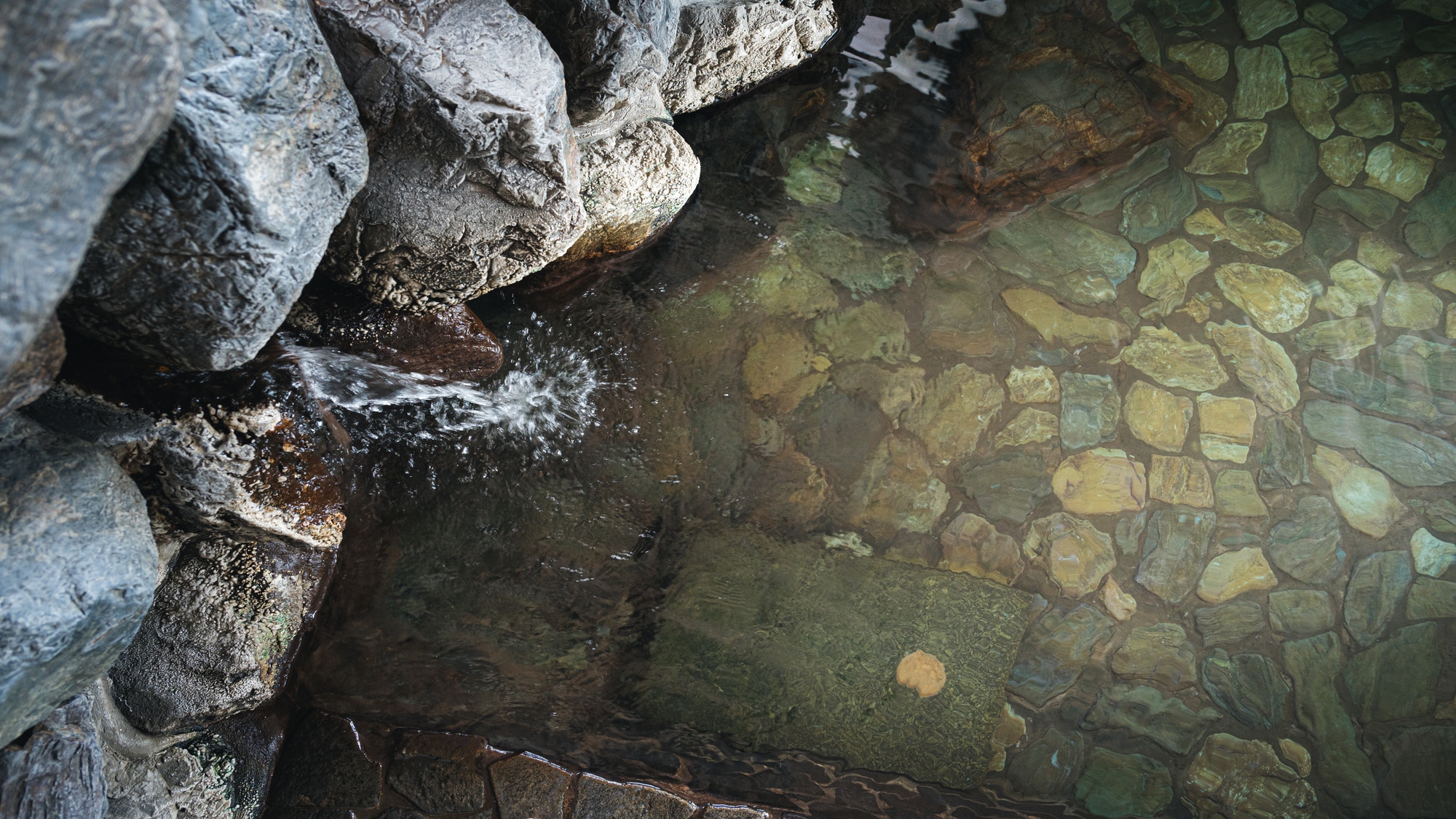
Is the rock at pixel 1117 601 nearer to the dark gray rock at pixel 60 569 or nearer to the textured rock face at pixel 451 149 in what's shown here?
the textured rock face at pixel 451 149

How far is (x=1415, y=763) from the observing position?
8.85ft

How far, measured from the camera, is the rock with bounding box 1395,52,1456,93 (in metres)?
2.61

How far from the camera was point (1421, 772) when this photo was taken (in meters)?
2.69

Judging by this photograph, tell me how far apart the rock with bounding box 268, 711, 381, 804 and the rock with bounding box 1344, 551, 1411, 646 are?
2967mm

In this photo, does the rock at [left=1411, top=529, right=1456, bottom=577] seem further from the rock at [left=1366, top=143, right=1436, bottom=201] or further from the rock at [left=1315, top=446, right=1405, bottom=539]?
the rock at [left=1366, top=143, right=1436, bottom=201]

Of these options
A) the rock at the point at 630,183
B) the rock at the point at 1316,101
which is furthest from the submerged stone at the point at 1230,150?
the rock at the point at 630,183

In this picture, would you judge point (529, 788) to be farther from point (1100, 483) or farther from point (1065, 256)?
point (1065, 256)

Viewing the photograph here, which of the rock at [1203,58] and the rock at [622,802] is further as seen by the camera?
the rock at [1203,58]

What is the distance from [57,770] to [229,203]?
1.16 m

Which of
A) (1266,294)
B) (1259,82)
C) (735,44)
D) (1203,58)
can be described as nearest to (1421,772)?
(1266,294)

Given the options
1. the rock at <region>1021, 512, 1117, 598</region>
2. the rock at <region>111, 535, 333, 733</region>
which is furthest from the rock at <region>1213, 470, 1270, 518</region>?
the rock at <region>111, 535, 333, 733</region>

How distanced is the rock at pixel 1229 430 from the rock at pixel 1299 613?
54cm

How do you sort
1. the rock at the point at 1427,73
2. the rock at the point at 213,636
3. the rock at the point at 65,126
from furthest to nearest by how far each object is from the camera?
the rock at the point at 1427,73 → the rock at the point at 213,636 → the rock at the point at 65,126

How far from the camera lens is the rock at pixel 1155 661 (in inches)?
109
